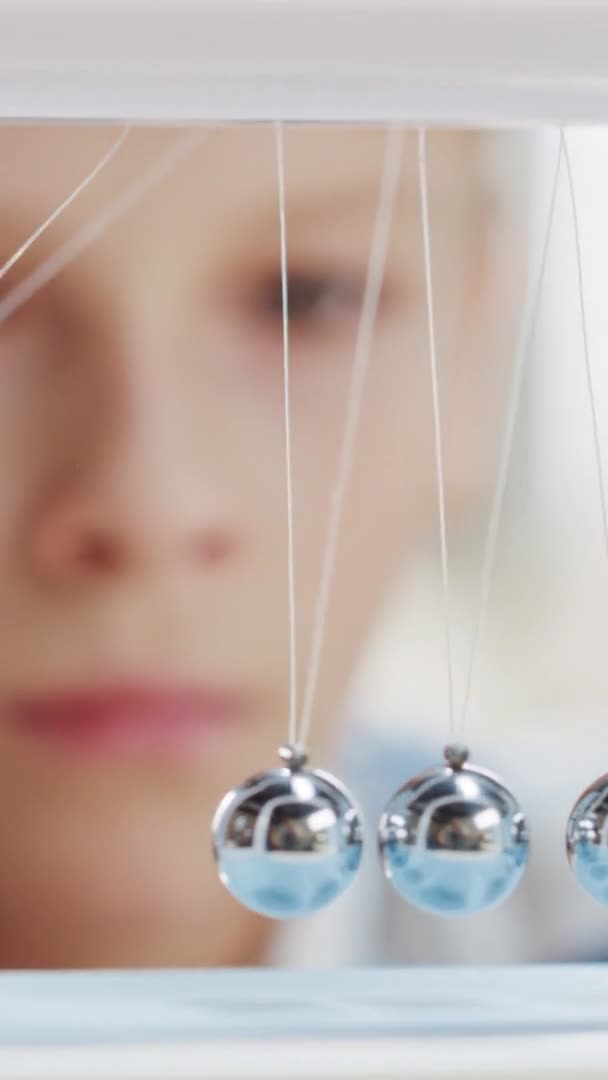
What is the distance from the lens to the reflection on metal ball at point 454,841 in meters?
0.59

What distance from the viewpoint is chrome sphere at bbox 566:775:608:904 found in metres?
0.61

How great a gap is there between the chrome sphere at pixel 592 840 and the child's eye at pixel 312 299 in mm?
853

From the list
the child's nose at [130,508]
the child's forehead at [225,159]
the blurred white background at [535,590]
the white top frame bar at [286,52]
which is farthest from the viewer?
the blurred white background at [535,590]

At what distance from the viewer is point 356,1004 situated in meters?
0.60

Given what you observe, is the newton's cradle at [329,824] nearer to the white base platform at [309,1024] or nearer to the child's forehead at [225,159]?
the white base platform at [309,1024]

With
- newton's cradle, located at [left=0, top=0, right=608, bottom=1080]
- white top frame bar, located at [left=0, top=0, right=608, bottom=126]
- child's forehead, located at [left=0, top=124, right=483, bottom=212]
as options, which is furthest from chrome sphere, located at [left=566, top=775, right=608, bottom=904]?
child's forehead, located at [left=0, top=124, right=483, bottom=212]

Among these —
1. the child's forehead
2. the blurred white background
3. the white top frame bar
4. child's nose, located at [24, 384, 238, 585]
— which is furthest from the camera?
the blurred white background

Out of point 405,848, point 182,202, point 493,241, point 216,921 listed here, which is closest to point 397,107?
point 405,848

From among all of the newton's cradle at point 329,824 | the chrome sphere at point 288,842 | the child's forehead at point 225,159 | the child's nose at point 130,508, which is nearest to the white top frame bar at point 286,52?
the newton's cradle at point 329,824

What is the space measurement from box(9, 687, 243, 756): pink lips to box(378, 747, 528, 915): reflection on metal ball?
0.91 meters

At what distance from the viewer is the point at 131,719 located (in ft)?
4.98

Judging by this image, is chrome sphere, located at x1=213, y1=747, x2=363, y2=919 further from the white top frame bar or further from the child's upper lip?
the child's upper lip

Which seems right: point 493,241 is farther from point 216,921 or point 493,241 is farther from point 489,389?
point 216,921

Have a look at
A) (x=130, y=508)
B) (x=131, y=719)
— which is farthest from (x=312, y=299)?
(x=131, y=719)
